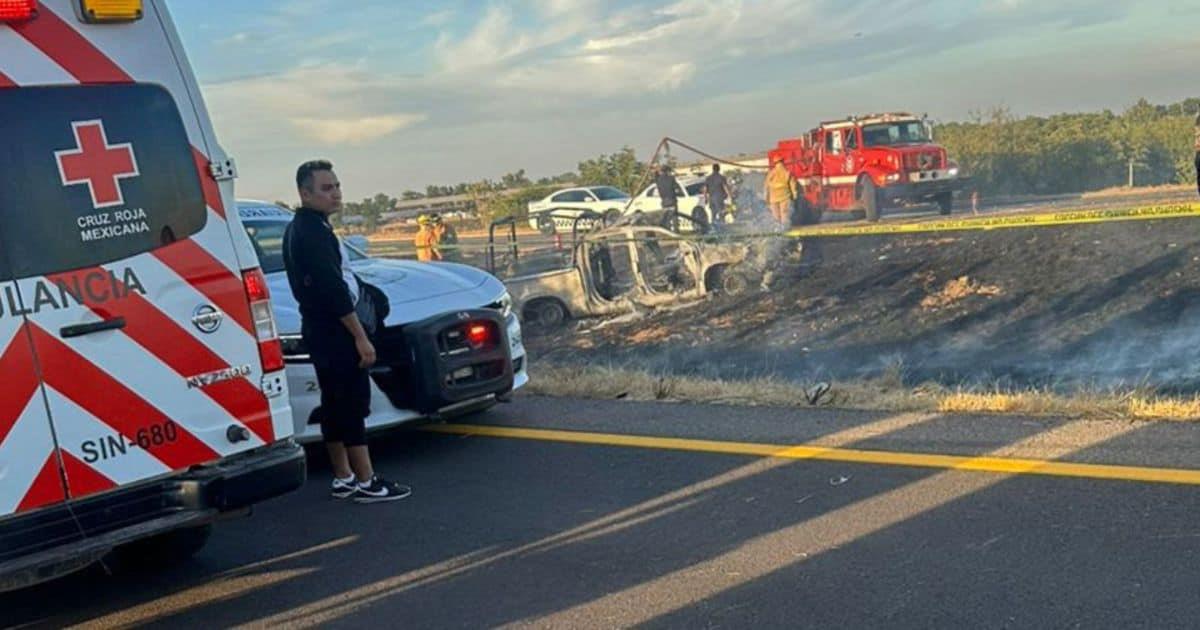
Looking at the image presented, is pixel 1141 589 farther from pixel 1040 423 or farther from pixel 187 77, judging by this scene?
pixel 187 77

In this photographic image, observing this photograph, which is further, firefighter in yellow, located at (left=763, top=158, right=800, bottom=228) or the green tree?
the green tree

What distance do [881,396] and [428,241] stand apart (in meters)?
10.8

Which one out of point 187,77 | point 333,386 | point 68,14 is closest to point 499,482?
point 333,386

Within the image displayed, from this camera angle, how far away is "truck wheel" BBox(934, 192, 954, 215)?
2227 cm

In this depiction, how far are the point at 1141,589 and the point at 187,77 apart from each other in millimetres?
4023

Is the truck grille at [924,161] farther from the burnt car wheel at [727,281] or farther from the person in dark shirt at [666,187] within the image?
the burnt car wheel at [727,281]

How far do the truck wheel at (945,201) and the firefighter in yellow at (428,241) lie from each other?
1125cm

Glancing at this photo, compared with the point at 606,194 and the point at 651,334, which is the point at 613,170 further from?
the point at 651,334

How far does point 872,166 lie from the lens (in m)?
22.2

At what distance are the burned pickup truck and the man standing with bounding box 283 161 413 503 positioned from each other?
9.34 meters

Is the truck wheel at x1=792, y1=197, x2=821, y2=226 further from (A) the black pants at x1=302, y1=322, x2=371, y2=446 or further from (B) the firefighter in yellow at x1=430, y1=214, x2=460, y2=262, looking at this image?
(A) the black pants at x1=302, y1=322, x2=371, y2=446

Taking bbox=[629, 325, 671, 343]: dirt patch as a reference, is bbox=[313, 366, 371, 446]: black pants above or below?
above

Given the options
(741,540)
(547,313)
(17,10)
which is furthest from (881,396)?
(547,313)

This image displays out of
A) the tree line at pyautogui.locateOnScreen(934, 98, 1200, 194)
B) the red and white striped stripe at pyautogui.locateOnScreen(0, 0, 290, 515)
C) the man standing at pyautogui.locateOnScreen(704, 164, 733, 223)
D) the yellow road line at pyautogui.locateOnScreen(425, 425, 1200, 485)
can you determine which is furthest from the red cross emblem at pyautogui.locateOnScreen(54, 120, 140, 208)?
the tree line at pyautogui.locateOnScreen(934, 98, 1200, 194)
